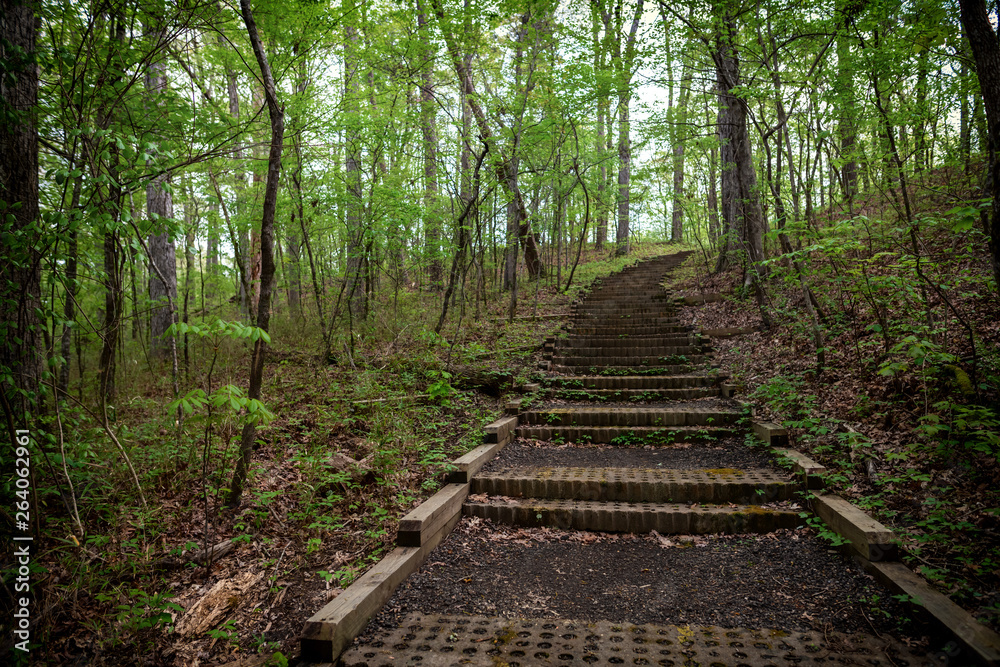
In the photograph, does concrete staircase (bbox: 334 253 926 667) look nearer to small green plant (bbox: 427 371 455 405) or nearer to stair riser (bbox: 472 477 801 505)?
stair riser (bbox: 472 477 801 505)

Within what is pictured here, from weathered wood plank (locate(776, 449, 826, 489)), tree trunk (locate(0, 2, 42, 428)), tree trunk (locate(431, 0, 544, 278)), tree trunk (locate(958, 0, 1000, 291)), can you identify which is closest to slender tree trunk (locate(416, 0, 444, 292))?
tree trunk (locate(431, 0, 544, 278))

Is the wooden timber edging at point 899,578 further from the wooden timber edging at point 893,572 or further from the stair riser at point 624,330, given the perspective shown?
the stair riser at point 624,330

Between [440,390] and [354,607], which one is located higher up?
[440,390]

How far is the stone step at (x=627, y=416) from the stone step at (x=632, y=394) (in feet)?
1.70

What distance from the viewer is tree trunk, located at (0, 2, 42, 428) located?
3.24 metres

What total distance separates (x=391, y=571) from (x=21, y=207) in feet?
12.4

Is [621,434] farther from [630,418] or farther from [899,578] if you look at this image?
[899,578]

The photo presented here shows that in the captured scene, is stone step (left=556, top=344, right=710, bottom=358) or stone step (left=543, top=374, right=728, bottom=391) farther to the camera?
stone step (left=556, top=344, right=710, bottom=358)

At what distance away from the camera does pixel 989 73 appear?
2.94m

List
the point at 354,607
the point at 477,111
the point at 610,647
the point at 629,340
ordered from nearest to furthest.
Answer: the point at 610,647 → the point at 354,607 → the point at 629,340 → the point at 477,111

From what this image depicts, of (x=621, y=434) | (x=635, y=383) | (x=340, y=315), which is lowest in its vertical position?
(x=621, y=434)

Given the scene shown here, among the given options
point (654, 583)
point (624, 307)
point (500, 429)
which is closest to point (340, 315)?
point (500, 429)

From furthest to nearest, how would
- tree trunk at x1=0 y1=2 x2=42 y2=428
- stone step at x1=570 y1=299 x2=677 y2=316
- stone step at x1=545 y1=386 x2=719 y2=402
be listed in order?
stone step at x1=570 y1=299 x2=677 y2=316 < stone step at x1=545 y1=386 x2=719 y2=402 < tree trunk at x1=0 y1=2 x2=42 y2=428

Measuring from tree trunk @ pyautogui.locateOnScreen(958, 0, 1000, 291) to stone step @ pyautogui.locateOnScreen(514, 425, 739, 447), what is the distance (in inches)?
134
